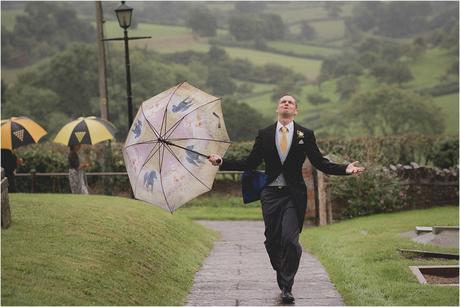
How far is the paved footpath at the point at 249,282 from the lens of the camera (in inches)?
423

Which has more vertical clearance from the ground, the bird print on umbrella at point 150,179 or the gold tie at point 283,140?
the gold tie at point 283,140

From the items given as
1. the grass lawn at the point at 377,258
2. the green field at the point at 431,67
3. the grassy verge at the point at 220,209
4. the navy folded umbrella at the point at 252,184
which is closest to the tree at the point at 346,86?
the green field at the point at 431,67

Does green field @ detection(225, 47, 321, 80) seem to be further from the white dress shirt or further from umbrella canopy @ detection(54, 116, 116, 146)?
the white dress shirt

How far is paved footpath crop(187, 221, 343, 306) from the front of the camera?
35.2 ft

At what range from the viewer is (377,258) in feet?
45.0

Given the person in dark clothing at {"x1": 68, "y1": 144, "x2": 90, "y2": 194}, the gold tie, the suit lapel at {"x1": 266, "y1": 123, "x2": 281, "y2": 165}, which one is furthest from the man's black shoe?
the person in dark clothing at {"x1": 68, "y1": 144, "x2": 90, "y2": 194}

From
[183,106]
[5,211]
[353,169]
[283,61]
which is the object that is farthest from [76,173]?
[283,61]

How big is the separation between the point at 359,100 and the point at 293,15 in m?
74.7

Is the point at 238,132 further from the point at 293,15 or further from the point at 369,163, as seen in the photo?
the point at 293,15

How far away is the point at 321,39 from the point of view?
14588 centimetres

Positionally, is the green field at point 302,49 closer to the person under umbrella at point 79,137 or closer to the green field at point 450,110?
the green field at point 450,110

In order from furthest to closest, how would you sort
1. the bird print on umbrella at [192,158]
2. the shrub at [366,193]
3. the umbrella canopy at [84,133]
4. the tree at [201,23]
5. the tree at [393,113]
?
the tree at [201,23], the tree at [393,113], the shrub at [366,193], the umbrella canopy at [84,133], the bird print on umbrella at [192,158]

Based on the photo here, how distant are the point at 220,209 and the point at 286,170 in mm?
18088

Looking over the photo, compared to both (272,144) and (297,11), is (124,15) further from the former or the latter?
(297,11)
